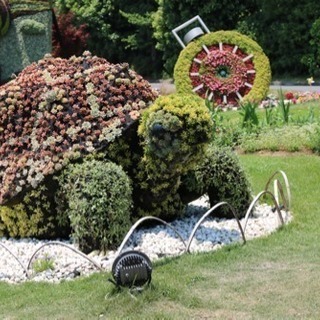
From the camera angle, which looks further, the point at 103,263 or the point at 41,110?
the point at 41,110

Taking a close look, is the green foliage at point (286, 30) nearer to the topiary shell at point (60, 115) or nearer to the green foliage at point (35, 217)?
the topiary shell at point (60, 115)

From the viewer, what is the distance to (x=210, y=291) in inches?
196

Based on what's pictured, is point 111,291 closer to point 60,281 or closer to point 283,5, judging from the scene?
point 60,281

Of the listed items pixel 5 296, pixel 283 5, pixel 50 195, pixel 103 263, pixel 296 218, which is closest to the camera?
pixel 5 296

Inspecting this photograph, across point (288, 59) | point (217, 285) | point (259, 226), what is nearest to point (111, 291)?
point (217, 285)

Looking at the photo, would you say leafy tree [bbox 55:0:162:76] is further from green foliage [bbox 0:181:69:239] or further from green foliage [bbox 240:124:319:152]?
green foliage [bbox 0:181:69:239]

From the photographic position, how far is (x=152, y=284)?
193 inches

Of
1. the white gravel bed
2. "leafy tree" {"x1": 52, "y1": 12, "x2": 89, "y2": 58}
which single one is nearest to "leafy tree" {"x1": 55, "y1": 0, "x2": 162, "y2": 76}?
"leafy tree" {"x1": 52, "y1": 12, "x2": 89, "y2": 58}

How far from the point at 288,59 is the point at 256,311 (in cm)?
2442

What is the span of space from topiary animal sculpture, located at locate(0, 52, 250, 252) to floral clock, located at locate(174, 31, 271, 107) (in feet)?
35.6

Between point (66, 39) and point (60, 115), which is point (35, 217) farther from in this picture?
point (66, 39)

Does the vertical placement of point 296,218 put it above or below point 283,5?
below

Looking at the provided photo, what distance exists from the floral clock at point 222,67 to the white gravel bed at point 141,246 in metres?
10.8

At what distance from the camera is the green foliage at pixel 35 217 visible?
637 cm
